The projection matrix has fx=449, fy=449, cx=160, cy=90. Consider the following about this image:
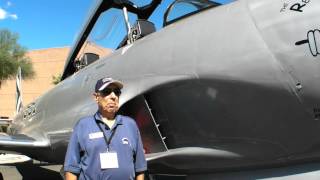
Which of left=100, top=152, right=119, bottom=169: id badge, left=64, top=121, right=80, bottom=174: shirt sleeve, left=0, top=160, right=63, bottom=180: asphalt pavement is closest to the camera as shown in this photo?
left=100, top=152, right=119, bottom=169: id badge

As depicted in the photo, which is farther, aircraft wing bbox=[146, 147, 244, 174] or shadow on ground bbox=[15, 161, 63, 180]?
shadow on ground bbox=[15, 161, 63, 180]

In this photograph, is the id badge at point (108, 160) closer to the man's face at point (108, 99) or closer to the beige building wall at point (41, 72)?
the man's face at point (108, 99)

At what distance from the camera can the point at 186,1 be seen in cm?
480

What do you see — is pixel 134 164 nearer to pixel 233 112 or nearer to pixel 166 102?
pixel 233 112

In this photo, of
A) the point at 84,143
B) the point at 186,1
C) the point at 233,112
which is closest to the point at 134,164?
the point at 84,143

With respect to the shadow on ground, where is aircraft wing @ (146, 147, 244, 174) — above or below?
above

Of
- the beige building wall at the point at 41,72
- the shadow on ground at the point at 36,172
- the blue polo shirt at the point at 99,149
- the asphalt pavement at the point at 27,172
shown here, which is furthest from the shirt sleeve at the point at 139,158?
the beige building wall at the point at 41,72

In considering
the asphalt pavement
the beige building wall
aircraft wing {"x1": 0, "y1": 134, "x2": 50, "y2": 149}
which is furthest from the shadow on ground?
the beige building wall

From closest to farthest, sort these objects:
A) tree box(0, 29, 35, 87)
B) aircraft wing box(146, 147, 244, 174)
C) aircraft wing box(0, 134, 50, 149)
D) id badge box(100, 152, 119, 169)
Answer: id badge box(100, 152, 119, 169), aircraft wing box(146, 147, 244, 174), aircraft wing box(0, 134, 50, 149), tree box(0, 29, 35, 87)

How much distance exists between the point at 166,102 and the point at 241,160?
92cm

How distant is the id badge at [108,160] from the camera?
107 inches

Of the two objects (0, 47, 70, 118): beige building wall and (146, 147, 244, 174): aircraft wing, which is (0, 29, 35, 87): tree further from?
(146, 147, 244, 174): aircraft wing

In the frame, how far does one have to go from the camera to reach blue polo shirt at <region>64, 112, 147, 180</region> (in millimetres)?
2740

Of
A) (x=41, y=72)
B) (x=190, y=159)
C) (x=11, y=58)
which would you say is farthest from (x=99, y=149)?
(x=41, y=72)
